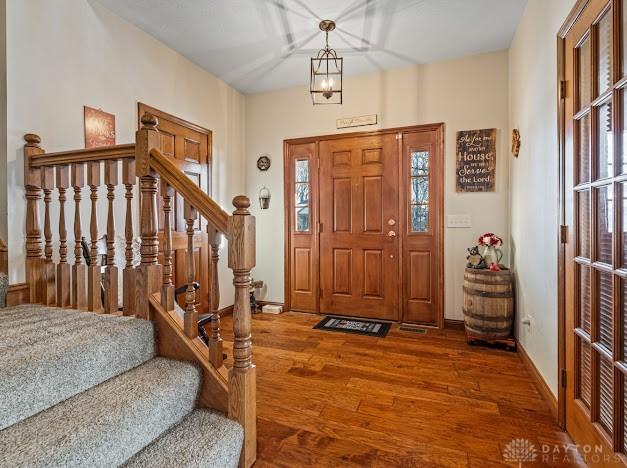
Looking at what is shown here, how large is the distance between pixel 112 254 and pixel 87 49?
165 cm

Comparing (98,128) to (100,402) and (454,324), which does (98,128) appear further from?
(454,324)

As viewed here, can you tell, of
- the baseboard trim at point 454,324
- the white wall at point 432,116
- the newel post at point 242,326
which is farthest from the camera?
the baseboard trim at point 454,324

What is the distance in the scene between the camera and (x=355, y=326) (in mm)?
3295

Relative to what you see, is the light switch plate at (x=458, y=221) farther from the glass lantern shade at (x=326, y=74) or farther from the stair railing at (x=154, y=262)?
the stair railing at (x=154, y=262)

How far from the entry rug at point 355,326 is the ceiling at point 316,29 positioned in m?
2.69

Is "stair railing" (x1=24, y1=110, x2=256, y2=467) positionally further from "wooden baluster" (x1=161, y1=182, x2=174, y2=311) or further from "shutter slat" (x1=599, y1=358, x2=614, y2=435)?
Result: "shutter slat" (x1=599, y1=358, x2=614, y2=435)

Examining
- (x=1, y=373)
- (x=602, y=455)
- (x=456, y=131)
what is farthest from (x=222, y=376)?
(x=456, y=131)

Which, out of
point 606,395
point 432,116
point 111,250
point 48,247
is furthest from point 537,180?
point 48,247

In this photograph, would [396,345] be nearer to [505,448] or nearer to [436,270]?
[436,270]

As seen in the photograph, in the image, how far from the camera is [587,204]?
4.79ft

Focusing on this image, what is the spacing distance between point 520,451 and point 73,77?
3.39 m

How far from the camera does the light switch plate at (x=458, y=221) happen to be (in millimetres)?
3150

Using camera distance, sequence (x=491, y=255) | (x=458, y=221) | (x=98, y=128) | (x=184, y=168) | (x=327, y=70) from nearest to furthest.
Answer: (x=98, y=128) < (x=327, y=70) < (x=491, y=255) < (x=184, y=168) < (x=458, y=221)

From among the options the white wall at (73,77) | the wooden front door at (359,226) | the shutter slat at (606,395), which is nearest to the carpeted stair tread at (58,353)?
the white wall at (73,77)
